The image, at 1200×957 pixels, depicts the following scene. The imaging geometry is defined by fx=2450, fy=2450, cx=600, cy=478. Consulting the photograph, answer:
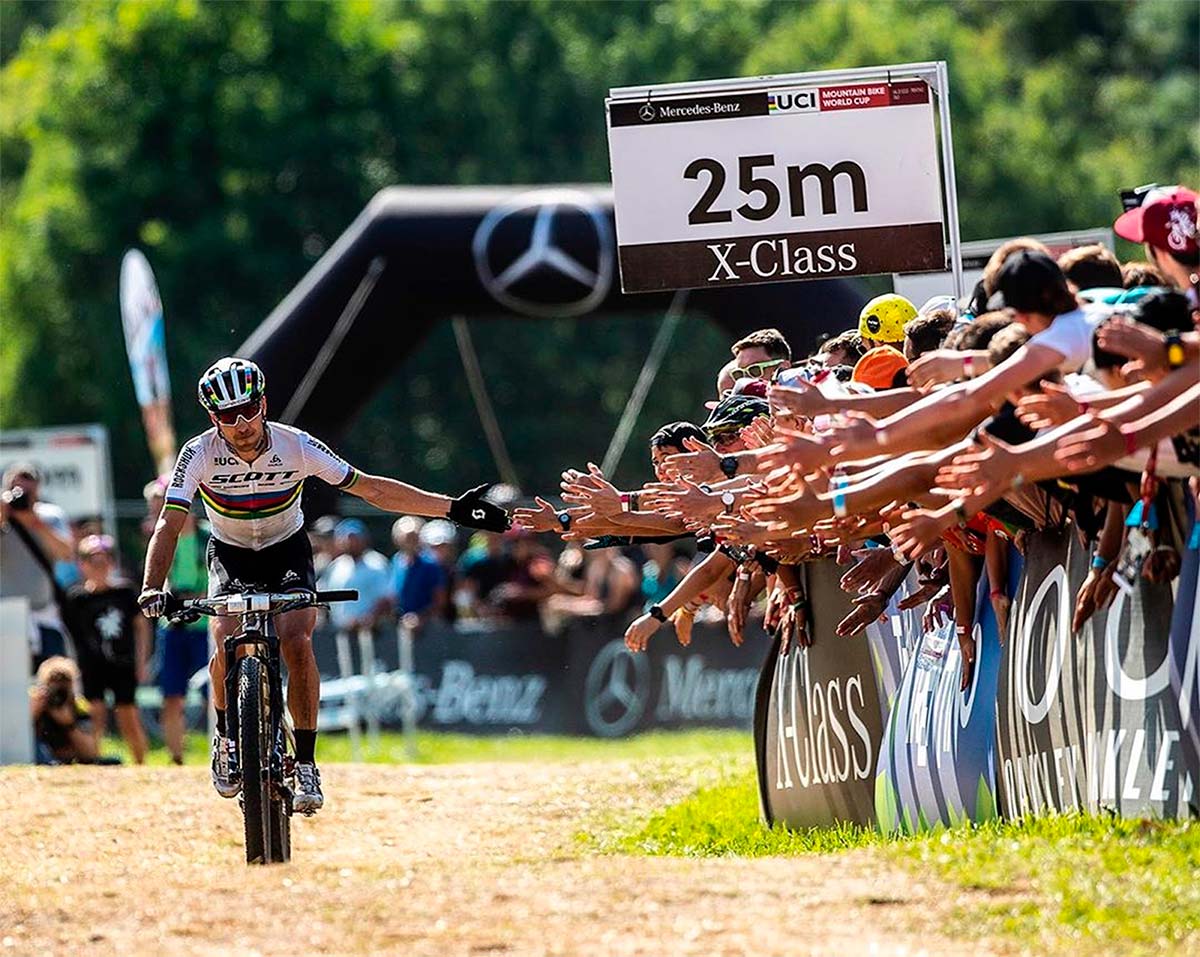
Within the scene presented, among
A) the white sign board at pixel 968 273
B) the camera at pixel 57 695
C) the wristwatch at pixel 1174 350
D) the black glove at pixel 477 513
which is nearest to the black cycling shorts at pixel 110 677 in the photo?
the camera at pixel 57 695

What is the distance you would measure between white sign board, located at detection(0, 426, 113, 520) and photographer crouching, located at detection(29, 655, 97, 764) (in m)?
11.0

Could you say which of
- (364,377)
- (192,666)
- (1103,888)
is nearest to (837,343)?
(1103,888)

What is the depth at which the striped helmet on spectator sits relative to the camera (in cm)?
1024

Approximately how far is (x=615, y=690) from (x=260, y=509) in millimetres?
12574

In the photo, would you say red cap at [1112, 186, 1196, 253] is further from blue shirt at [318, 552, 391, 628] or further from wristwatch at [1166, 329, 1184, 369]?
blue shirt at [318, 552, 391, 628]

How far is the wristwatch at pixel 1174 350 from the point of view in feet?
23.7

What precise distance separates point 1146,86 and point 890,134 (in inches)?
1791

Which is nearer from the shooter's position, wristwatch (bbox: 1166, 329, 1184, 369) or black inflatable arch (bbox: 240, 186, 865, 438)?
wristwatch (bbox: 1166, 329, 1184, 369)

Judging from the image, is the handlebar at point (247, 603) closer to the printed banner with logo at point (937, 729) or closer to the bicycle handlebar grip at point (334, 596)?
the bicycle handlebar grip at point (334, 596)

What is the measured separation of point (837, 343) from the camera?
1111 cm

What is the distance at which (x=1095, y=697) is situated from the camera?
8023mm

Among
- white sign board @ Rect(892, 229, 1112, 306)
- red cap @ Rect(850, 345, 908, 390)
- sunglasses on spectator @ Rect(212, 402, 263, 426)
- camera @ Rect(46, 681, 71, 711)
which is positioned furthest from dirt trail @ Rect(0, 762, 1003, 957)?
camera @ Rect(46, 681, 71, 711)

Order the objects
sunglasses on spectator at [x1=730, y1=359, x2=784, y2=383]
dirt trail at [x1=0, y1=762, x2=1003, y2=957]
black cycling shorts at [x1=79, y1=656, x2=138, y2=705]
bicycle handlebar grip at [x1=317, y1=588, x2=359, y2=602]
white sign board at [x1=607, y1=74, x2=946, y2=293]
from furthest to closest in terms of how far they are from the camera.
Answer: black cycling shorts at [x1=79, y1=656, x2=138, y2=705] → white sign board at [x1=607, y1=74, x2=946, y2=293] → sunglasses on spectator at [x1=730, y1=359, x2=784, y2=383] → bicycle handlebar grip at [x1=317, y1=588, x2=359, y2=602] → dirt trail at [x1=0, y1=762, x2=1003, y2=957]

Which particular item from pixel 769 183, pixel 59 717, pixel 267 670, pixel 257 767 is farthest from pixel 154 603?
pixel 59 717
